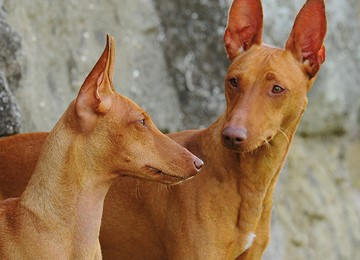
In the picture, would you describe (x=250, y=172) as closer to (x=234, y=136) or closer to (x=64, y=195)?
(x=234, y=136)

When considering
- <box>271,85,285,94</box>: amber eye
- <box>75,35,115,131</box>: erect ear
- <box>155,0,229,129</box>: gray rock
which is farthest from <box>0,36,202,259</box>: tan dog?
<box>155,0,229,129</box>: gray rock

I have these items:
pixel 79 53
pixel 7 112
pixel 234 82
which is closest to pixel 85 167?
pixel 234 82

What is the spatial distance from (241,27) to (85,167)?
187 cm

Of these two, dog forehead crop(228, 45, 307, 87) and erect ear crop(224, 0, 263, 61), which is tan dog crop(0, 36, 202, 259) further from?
erect ear crop(224, 0, 263, 61)

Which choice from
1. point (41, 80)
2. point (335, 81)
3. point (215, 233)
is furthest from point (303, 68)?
point (335, 81)

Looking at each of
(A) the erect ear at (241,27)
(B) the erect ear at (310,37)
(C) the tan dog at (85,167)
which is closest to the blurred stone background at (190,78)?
(A) the erect ear at (241,27)

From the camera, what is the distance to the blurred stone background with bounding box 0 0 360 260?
9.30 metres

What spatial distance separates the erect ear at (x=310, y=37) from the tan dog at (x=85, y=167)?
53.0 inches

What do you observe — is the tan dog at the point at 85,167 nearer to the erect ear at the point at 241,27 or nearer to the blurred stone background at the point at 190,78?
the erect ear at the point at 241,27

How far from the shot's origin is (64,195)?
6504 millimetres

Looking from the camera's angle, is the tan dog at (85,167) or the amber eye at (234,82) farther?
the amber eye at (234,82)

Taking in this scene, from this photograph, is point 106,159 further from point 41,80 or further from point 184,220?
point 41,80

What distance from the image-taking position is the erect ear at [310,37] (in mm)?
7414

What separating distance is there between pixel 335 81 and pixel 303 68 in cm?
405
